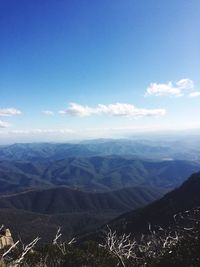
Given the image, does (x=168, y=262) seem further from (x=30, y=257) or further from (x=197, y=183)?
(x=197, y=183)

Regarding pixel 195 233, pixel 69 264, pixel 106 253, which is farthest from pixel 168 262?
pixel 106 253

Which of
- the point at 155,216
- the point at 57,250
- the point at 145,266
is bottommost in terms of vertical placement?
the point at 155,216

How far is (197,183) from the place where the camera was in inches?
5866

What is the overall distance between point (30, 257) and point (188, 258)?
27.9 ft

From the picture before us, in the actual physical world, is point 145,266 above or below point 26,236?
above

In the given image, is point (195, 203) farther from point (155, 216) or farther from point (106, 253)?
point (106, 253)

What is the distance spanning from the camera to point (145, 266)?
1164 centimetres

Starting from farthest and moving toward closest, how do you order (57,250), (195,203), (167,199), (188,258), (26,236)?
(26,236)
(167,199)
(195,203)
(57,250)
(188,258)

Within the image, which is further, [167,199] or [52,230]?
[52,230]

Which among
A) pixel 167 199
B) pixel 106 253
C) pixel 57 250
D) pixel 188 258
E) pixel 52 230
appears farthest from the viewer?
pixel 52 230

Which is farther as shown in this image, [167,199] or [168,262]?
[167,199]

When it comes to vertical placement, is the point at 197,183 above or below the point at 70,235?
above

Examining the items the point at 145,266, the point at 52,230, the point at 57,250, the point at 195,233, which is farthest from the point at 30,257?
the point at 52,230

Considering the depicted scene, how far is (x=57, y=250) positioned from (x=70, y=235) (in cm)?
18319
